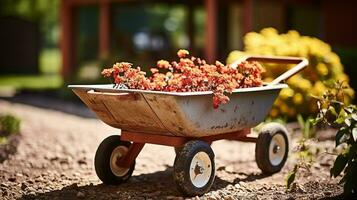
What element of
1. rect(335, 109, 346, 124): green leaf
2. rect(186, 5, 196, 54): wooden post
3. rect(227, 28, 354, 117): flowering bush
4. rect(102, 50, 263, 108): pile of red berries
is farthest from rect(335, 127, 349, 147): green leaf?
rect(186, 5, 196, 54): wooden post

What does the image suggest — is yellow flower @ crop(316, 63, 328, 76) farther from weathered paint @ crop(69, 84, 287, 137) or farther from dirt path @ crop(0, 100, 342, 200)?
weathered paint @ crop(69, 84, 287, 137)

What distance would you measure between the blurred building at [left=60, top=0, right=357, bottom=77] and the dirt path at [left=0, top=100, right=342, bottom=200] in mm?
5126

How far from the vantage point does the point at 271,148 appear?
6055 millimetres

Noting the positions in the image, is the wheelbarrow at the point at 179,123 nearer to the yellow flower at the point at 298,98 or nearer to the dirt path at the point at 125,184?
the dirt path at the point at 125,184

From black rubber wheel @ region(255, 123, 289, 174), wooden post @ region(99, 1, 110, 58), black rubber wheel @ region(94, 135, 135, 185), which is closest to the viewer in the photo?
black rubber wheel @ region(94, 135, 135, 185)

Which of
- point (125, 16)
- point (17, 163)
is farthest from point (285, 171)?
point (125, 16)

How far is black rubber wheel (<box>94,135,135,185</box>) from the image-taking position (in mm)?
5449

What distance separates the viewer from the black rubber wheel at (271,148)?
234 inches

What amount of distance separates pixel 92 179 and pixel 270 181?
5.31 feet

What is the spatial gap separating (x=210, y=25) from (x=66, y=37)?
16.4 feet

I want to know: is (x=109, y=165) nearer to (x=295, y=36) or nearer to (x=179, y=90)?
(x=179, y=90)

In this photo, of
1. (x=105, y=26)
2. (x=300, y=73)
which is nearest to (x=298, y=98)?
(x=300, y=73)

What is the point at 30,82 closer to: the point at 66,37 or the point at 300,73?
the point at 66,37

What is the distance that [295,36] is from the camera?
31.5 feet
